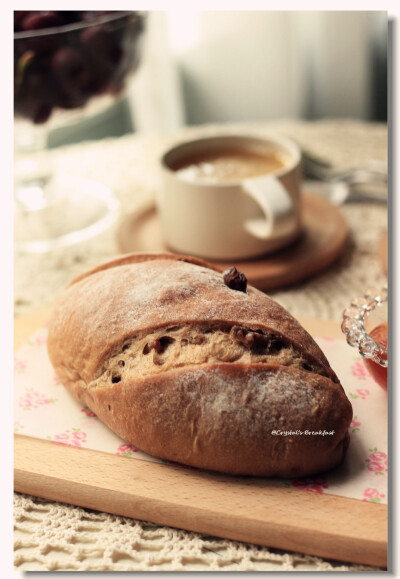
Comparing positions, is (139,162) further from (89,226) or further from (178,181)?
(178,181)

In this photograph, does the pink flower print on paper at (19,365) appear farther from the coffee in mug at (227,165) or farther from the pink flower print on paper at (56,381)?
the coffee in mug at (227,165)

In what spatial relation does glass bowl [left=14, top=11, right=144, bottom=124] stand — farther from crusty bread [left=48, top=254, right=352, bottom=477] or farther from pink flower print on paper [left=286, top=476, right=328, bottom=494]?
pink flower print on paper [left=286, top=476, right=328, bottom=494]

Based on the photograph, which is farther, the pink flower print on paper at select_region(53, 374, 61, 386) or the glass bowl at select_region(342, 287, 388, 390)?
the pink flower print on paper at select_region(53, 374, 61, 386)

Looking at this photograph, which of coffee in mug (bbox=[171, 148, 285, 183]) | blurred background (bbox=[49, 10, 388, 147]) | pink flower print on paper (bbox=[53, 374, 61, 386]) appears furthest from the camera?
blurred background (bbox=[49, 10, 388, 147])

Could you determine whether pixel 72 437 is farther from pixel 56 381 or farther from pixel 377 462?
pixel 377 462

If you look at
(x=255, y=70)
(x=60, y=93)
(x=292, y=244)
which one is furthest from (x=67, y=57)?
(x=255, y=70)

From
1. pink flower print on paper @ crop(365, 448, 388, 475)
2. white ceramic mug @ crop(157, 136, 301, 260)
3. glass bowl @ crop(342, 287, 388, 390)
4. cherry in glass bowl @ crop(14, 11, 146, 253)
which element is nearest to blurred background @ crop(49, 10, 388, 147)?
cherry in glass bowl @ crop(14, 11, 146, 253)

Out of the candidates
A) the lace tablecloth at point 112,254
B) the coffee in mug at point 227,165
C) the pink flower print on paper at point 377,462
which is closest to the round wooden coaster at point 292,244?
the lace tablecloth at point 112,254
